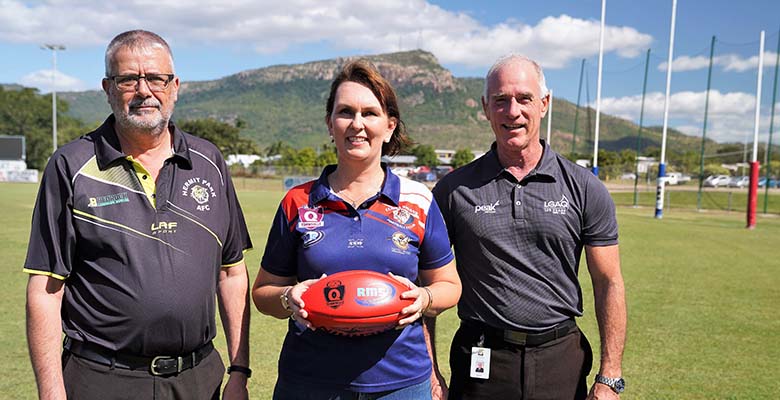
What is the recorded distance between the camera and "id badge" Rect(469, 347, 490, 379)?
3.21 meters

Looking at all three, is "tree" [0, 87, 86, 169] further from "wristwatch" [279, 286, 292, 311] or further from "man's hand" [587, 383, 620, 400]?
"man's hand" [587, 383, 620, 400]

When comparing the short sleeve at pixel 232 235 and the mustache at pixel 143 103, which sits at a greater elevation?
the mustache at pixel 143 103

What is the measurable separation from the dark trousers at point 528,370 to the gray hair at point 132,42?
2154mm

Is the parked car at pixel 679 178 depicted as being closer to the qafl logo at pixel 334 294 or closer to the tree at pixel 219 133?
the qafl logo at pixel 334 294

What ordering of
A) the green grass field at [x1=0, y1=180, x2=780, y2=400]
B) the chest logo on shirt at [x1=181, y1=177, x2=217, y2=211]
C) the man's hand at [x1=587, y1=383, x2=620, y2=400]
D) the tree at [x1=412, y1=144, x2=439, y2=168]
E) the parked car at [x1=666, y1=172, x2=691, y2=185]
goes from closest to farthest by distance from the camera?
the chest logo on shirt at [x1=181, y1=177, x2=217, y2=211]
the man's hand at [x1=587, y1=383, x2=620, y2=400]
the green grass field at [x1=0, y1=180, x2=780, y2=400]
the parked car at [x1=666, y1=172, x2=691, y2=185]
the tree at [x1=412, y1=144, x2=439, y2=168]

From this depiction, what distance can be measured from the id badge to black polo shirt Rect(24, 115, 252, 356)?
139cm

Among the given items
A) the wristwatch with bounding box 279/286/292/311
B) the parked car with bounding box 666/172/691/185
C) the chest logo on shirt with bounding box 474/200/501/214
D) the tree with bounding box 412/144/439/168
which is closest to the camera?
the wristwatch with bounding box 279/286/292/311

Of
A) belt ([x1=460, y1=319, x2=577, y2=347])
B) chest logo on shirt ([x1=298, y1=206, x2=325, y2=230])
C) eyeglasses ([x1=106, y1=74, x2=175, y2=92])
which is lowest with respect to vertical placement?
belt ([x1=460, y1=319, x2=577, y2=347])

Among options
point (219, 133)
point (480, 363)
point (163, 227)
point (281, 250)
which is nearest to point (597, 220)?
point (480, 363)

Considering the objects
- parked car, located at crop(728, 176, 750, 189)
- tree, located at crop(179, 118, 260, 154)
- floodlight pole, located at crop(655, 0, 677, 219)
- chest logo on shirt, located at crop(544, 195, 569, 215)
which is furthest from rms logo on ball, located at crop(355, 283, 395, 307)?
tree, located at crop(179, 118, 260, 154)

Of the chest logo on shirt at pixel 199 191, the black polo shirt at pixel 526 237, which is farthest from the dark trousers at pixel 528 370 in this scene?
the chest logo on shirt at pixel 199 191

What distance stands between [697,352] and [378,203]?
223 inches

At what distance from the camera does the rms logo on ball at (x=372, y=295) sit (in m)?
2.46

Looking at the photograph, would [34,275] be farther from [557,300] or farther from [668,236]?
[668,236]
